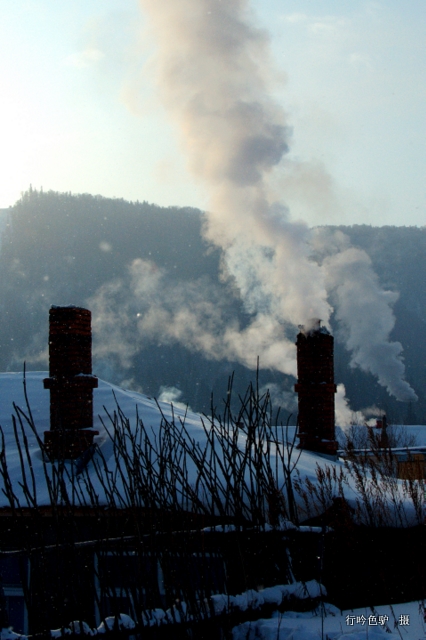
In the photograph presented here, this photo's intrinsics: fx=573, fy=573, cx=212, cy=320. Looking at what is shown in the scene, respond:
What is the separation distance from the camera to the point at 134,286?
91.2 m

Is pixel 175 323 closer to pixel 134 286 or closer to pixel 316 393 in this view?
pixel 134 286

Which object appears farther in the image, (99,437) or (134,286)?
(134,286)

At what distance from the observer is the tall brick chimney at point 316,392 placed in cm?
1073

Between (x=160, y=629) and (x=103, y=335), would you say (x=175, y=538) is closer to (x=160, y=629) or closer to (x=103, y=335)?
(x=160, y=629)

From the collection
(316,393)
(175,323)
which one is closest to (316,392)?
(316,393)

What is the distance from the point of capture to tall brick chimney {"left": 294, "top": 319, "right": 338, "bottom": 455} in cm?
1073

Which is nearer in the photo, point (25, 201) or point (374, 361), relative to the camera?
point (374, 361)

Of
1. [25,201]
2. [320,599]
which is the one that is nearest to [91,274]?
[25,201]

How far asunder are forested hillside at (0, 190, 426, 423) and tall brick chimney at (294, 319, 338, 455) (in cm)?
4740

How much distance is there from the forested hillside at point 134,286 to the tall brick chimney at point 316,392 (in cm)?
4740

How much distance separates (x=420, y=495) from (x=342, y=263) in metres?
31.7

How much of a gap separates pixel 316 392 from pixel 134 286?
82.0 meters

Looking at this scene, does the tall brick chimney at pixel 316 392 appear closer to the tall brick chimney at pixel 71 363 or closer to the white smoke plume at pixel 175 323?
the tall brick chimney at pixel 71 363

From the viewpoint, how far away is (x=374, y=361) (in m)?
31.4
